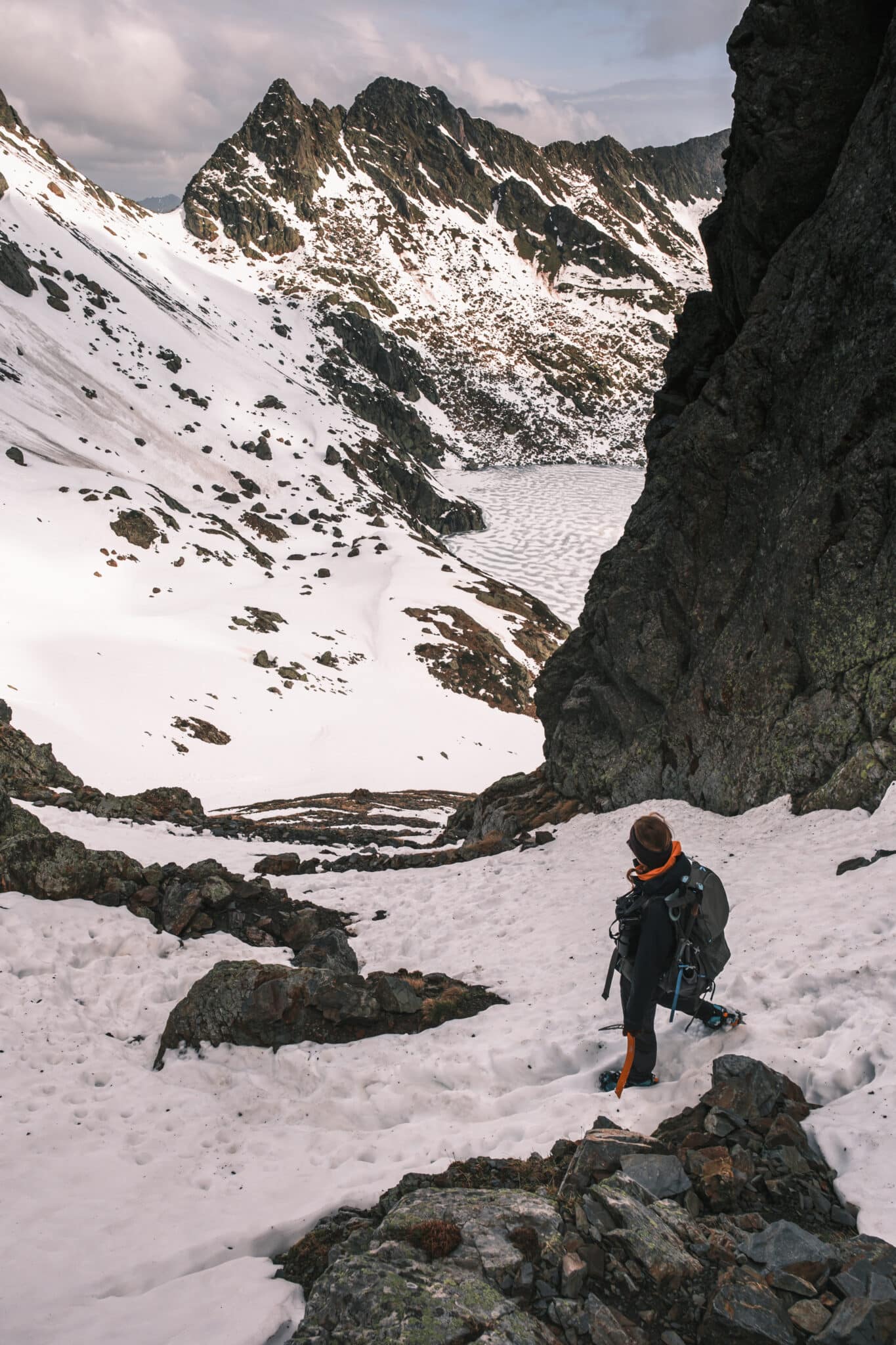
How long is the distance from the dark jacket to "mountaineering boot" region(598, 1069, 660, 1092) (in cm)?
57

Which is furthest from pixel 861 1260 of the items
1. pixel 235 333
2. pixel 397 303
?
pixel 397 303

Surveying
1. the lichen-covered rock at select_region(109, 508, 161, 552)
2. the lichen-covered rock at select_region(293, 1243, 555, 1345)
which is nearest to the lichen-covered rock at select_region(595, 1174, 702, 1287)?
the lichen-covered rock at select_region(293, 1243, 555, 1345)

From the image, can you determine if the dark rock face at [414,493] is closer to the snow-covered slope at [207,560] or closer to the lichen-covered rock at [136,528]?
the snow-covered slope at [207,560]

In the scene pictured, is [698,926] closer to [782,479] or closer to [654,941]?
[654,941]

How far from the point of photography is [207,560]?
5538cm

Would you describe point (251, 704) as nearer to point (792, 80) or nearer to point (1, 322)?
point (792, 80)

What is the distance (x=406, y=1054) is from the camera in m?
8.16

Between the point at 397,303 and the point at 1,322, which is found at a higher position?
the point at 397,303

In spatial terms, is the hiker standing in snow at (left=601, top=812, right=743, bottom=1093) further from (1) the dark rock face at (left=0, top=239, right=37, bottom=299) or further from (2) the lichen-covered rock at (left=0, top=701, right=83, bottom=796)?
(1) the dark rock face at (left=0, top=239, right=37, bottom=299)

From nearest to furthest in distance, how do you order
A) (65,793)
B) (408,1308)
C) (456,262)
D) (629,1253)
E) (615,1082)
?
(408,1308), (629,1253), (615,1082), (65,793), (456,262)

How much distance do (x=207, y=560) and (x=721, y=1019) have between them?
54027 millimetres

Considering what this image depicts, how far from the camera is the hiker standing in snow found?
617cm

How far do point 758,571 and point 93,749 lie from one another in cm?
2451

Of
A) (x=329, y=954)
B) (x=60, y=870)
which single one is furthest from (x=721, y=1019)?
(x=60, y=870)
